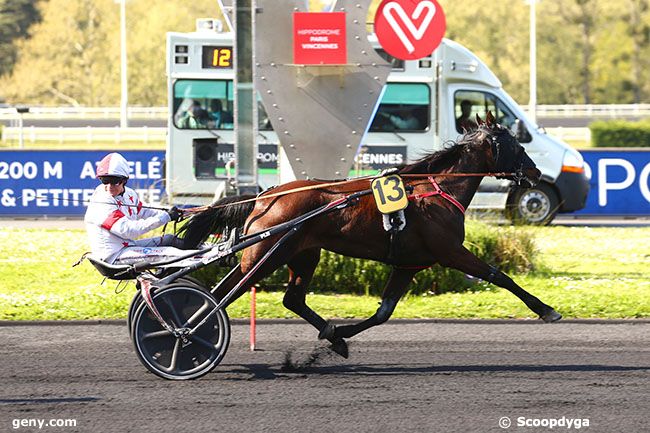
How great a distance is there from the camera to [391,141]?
64.4ft

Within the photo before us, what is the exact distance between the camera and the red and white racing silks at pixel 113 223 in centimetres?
793

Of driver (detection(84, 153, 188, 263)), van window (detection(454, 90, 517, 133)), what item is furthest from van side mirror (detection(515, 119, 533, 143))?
driver (detection(84, 153, 188, 263))

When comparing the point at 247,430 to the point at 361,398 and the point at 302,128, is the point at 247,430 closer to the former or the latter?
the point at 361,398

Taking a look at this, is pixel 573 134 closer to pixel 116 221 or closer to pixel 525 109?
pixel 525 109

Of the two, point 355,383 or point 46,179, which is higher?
point 46,179

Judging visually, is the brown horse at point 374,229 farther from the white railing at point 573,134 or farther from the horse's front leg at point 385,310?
the white railing at point 573,134

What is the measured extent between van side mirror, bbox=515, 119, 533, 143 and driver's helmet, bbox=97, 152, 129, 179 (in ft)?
41.8

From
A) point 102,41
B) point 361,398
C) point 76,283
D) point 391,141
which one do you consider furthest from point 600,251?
point 102,41

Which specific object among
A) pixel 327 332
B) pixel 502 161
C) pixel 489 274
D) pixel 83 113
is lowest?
pixel 327 332

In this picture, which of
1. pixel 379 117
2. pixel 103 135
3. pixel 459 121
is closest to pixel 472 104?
pixel 459 121

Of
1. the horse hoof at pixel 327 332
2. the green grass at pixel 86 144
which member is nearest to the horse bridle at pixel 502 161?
the horse hoof at pixel 327 332

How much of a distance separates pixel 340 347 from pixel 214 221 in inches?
53.4

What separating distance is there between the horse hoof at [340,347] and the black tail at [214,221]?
115 cm

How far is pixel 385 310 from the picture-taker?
8.62m
